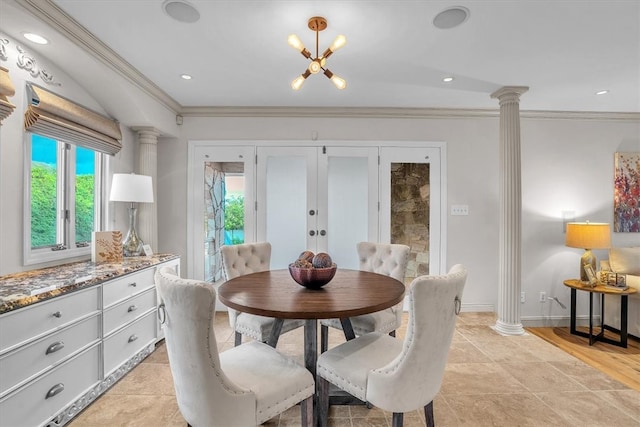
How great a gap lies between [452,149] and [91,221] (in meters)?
3.94

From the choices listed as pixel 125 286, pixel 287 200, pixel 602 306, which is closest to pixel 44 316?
pixel 125 286

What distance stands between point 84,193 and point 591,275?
5044 millimetres

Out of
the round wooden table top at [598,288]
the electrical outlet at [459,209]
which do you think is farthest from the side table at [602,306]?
the electrical outlet at [459,209]

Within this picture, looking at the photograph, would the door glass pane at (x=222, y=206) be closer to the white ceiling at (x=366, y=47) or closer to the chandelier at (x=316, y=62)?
the white ceiling at (x=366, y=47)

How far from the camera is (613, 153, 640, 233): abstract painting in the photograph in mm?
3621

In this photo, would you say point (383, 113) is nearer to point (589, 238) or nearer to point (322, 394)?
point (589, 238)

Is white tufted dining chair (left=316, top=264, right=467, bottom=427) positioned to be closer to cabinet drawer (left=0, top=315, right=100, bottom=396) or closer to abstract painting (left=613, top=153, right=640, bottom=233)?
cabinet drawer (left=0, top=315, right=100, bottom=396)

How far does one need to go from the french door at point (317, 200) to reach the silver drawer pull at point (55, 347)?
212 cm

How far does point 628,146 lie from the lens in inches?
144

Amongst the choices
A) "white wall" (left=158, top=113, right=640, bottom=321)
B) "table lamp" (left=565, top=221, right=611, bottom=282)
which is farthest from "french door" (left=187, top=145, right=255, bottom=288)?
"table lamp" (left=565, top=221, right=611, bottom=282)

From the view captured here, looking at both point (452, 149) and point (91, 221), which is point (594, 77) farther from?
point (91, 221)

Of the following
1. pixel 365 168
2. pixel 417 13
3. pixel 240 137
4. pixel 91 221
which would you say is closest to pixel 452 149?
pixel 365 168

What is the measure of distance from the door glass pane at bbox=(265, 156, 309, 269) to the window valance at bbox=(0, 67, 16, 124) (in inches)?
86.1

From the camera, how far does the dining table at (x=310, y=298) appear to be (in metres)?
1.35
